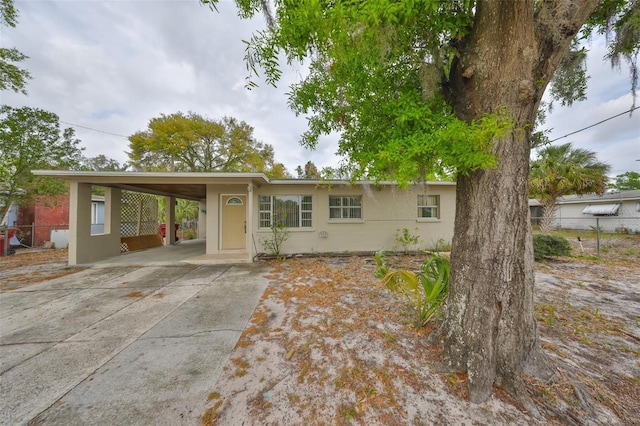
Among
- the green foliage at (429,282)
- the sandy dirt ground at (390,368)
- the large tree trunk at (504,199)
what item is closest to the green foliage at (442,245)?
the sandy dirt ground at (390,368)

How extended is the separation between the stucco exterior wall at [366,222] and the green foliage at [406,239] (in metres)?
0.12

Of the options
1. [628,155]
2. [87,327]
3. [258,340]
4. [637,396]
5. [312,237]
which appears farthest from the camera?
[628,155]

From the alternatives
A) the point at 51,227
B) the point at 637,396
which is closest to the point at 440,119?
the point at 637,396

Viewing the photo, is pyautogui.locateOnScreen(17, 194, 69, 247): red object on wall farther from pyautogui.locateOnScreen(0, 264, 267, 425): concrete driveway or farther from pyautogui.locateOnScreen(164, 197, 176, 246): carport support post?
pyautogui.locateOnScreen(0, 264, 267, 425): concrete driveway

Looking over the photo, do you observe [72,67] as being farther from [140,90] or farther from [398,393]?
[398,393]

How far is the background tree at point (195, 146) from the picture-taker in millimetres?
16328

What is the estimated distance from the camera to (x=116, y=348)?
250 cm

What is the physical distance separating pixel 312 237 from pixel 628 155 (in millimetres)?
31753

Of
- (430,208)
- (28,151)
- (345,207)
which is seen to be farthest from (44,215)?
(430,208)

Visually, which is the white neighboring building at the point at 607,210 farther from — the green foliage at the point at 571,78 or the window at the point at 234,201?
the window at the point at 234,201

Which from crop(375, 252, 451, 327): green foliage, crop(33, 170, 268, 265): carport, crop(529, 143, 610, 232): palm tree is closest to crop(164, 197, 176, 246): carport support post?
crop(33, 170, 268, 265): carport

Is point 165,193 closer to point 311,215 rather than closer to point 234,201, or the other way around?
point 234,201

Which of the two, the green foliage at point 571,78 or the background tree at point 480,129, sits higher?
the green foliage at point 571,78

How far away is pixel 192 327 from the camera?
9.71 ft
